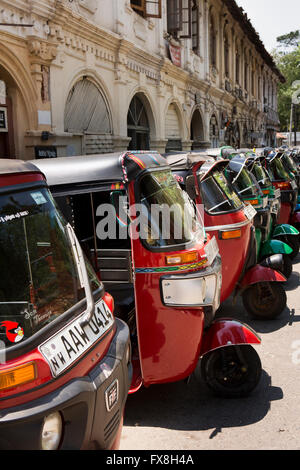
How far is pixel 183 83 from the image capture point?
1908 cm

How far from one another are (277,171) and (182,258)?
26.0ft

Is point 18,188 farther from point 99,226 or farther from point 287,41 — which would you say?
point 287,41

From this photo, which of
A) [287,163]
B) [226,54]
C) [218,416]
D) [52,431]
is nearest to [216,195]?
[218,416]

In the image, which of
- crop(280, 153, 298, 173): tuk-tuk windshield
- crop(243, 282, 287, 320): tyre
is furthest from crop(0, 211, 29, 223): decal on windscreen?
crop(280, 153, 298, 173): tuk-tuk windshield

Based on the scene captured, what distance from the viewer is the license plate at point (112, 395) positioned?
104 inches

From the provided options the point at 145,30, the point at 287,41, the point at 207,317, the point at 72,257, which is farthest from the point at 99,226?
the point at 287,41

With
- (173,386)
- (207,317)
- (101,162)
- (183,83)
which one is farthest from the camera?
(183,83)

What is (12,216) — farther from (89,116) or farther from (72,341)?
(89,116)

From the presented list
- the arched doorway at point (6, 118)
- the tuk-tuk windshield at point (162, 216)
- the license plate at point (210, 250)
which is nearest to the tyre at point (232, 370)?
the license plate at point (210, 250)

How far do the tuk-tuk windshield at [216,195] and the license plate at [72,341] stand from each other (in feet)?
10.6

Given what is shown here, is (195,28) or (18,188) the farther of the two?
(195,28)

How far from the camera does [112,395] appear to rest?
8.93 ft

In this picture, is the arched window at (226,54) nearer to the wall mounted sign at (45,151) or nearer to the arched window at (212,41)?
the arched window at (212,41)
